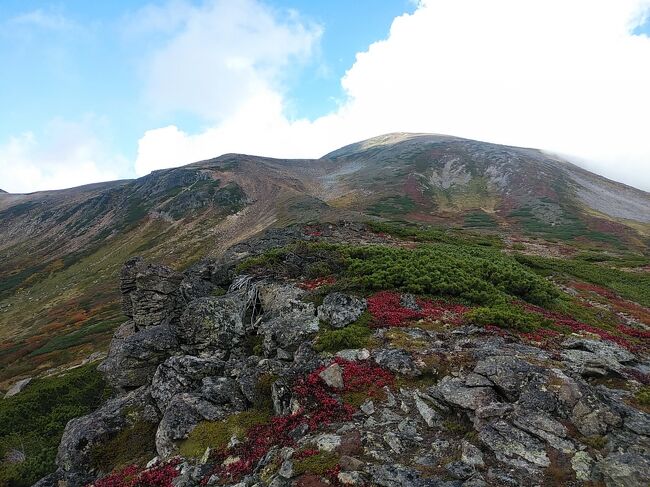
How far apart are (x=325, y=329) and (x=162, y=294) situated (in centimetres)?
1560

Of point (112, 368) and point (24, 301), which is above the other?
point (112, 368)

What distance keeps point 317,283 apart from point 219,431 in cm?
1217

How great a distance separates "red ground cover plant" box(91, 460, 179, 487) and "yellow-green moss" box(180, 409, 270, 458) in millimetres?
683

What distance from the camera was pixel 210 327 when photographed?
2131 cm

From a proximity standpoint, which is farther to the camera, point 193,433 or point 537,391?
point 193,433

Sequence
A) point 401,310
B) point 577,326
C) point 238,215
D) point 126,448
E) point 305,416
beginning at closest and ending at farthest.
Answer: point 305,416 < point 126,448 < point 401,310 < point 577,326 < point 238,215

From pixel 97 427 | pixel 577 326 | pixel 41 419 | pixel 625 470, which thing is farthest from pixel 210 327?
pixel 577 326

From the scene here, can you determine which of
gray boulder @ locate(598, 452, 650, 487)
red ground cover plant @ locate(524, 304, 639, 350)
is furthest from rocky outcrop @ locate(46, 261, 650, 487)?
red ground cover plant @ locate(524, 304, 639, 350)

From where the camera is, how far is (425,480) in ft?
31.2

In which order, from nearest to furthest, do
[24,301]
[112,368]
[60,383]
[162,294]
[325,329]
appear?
1. [325,329]
2. [112,368]
3. [162,294]
4. [60,383]
5. [24,301]

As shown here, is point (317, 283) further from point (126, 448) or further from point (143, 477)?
point (143, 477)

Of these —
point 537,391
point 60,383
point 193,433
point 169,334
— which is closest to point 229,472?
point 193,433

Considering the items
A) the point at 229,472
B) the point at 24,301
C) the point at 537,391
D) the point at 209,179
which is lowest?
the point at 24,301

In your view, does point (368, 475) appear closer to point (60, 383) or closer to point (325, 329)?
point (325, 329)
